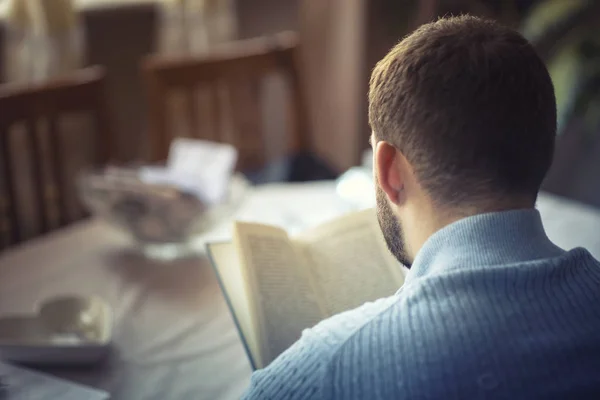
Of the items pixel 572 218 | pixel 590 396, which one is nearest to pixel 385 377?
pixel 590 396

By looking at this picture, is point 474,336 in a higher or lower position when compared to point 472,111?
lower

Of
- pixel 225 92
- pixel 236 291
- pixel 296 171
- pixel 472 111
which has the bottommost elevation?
pixel 296 171

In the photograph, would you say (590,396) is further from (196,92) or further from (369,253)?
(196,92)

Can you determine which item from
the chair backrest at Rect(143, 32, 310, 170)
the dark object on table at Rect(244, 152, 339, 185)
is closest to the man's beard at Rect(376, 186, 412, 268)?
the chair backrest at Rect(143, 32, 310, 170)

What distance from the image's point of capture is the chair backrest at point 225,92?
5.91 feet

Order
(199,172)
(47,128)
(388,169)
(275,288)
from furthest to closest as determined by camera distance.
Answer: (47,128)
(199,172)
(275,288)
(388,169)

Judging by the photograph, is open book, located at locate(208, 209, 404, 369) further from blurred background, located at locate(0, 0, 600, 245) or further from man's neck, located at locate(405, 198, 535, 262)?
blurred background, located at locate(0, 0, 600, 245)

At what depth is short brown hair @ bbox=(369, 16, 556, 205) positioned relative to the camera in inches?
23.3

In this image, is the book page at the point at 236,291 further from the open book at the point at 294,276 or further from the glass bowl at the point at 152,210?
the glass bowl at the point at 152,210

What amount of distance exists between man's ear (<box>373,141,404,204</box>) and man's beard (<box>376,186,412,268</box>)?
0.03m

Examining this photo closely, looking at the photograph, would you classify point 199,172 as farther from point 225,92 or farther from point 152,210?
point 225,92

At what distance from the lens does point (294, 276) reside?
898 millimetres

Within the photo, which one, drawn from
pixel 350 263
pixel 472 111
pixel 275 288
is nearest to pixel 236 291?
pixel 275 288

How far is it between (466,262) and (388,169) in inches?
4.8
